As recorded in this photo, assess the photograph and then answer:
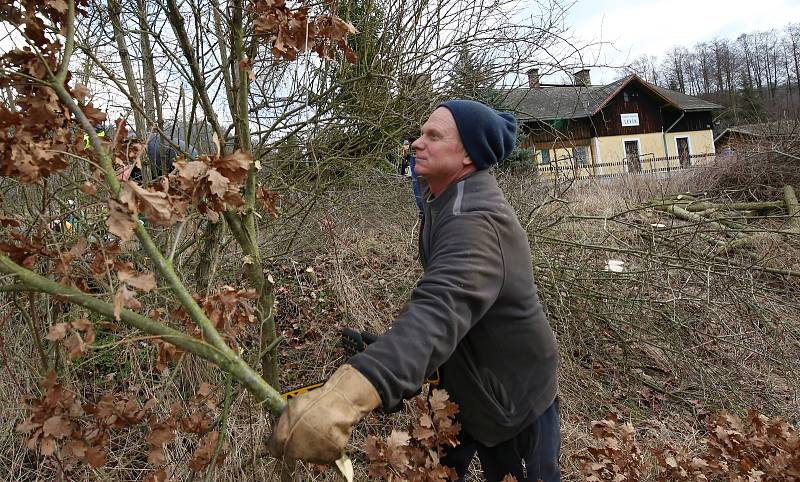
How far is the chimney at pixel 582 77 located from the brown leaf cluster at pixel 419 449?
4.02 meters

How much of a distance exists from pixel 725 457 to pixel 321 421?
1.76m

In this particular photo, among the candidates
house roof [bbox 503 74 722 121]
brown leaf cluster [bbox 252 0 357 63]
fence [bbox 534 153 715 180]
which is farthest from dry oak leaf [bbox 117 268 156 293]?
fence [bbox 534 153 715 180]

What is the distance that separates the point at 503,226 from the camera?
189cm

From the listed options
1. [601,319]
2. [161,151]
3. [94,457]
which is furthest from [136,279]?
[601,319]

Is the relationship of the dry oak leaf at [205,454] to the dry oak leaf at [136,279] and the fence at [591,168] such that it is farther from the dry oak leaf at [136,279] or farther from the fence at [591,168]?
the fence at [591,168]

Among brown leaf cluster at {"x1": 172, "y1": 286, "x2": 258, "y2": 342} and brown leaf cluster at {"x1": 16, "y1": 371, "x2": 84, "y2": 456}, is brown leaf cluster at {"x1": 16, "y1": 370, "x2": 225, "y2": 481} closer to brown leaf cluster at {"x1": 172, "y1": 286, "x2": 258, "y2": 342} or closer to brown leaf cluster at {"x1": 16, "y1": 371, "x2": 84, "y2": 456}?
brown leaf cluster at {"x1": 16, "y1": 371, "x2": 84, "y2": 456}

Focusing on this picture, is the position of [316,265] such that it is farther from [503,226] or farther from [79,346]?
[79,346]

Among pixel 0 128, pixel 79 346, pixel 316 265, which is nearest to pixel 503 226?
pixel 79 346

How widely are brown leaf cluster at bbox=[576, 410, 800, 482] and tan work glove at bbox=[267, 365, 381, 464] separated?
1080mm

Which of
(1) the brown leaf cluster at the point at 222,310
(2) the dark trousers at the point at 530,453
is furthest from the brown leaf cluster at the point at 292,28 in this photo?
(2) the dark trousers at the point at 530,453

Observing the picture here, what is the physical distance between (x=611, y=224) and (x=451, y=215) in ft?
17.3

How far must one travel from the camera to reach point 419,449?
175 centimetres

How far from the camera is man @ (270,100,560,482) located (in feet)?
4.72

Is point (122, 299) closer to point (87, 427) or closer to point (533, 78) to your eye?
point (87, 427)
